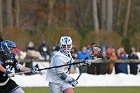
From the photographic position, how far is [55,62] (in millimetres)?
13641

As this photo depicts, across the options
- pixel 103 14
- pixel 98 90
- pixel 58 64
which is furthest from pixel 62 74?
pixel 103 14

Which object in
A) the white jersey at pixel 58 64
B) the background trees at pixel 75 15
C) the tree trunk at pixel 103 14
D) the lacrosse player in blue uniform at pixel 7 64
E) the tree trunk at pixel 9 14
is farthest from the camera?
the background trees at pixel 75 15

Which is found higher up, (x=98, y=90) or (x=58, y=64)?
(x=58, y=64)

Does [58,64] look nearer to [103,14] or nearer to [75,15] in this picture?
[103,14]

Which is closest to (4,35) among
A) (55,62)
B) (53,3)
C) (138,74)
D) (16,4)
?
(138,74)

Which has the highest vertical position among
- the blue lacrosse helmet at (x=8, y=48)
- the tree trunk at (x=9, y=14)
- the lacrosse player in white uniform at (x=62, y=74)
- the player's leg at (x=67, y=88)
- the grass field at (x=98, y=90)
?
the tree trunk at (x=9, y=14)

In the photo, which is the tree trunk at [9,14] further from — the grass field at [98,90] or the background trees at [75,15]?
the grass field at [98,90]

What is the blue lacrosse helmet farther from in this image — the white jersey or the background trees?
the background trees

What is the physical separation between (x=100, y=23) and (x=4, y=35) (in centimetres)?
1350

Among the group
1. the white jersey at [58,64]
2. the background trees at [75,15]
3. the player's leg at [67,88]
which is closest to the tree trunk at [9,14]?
the background trees at [75,15]

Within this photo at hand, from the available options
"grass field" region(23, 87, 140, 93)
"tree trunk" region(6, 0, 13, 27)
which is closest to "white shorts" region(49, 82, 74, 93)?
"grass field" region(23, 87, 140, 93)

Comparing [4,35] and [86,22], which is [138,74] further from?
[86,22]

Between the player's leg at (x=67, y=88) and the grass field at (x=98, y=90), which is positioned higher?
the player's leg at (x=67, y=88)

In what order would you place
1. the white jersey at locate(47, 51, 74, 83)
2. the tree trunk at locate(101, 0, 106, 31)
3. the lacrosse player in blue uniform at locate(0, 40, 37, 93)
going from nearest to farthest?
1. the lacrosse player in blue uniform at locate(0, 40, 37, 93)
2. the white jersey at locate(47, 51, 74, 83)
3. the tree trunk at locate(101, 0, 106, 31)
